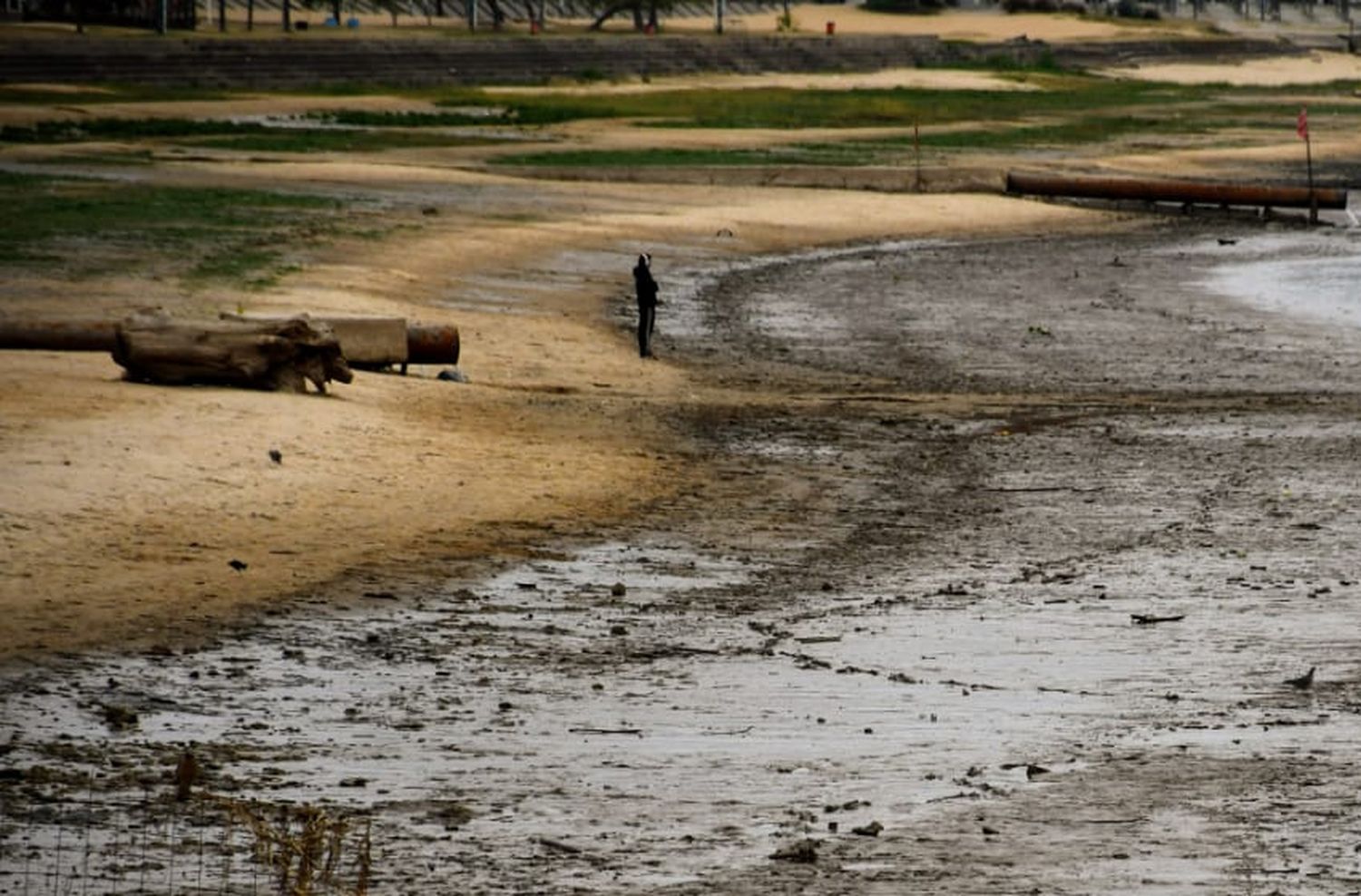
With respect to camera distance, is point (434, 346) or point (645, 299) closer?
point (434, 346)

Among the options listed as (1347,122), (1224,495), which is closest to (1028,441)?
(1224,495)

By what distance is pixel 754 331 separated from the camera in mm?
32656

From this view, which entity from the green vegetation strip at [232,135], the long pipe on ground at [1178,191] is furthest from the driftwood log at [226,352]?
the long pipe on ground at [1178,191]

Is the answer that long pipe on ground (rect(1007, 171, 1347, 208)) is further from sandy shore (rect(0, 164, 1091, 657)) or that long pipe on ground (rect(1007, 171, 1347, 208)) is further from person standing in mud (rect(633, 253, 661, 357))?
person standing in mud (rect(633, 253, 661, 357))

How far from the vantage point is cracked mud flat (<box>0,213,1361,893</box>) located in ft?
36.2

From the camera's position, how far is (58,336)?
23.8 m

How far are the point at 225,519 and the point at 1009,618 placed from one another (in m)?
5.20

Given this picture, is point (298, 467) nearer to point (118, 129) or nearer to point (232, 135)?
point (118, 129)

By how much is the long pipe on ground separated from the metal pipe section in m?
31.7

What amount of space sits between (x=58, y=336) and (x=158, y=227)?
46.3ft

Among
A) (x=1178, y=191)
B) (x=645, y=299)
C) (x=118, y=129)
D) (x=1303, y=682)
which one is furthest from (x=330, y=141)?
(x=1303, y=682)

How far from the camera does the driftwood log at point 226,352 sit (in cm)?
2166

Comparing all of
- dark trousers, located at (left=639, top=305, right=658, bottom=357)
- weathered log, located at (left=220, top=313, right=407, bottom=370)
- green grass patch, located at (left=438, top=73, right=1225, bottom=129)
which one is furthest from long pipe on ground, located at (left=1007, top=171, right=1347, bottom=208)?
weathered log, located at (left=220, top=313, right=407, bottom=370)

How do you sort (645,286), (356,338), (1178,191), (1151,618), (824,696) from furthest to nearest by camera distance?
(1178,191), (645,286), (356,338), (1151,618), (824,696)
